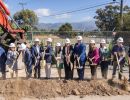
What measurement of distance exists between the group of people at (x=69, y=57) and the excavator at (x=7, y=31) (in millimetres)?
3503

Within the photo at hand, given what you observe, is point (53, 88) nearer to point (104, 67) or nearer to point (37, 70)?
point (37, 70)

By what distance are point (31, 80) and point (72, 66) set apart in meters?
1.73

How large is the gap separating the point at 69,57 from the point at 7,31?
5681 mm

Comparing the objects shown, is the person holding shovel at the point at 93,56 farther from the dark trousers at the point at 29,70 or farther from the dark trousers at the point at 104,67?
the dark trousers at the point at 29,70

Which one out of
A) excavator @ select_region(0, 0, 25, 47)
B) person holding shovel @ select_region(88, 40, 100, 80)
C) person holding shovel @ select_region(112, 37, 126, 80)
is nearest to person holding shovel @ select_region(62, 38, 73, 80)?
person holding shovel @ select_region(88, 40, 100, 80)

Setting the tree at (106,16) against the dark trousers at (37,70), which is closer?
the dark trousers at (37,70)

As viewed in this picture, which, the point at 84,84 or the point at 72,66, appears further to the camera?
the point at 72,66

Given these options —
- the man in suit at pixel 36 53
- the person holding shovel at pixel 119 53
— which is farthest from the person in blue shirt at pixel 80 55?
the man in suit at pixel 36 53

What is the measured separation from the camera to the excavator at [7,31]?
59.0 feet

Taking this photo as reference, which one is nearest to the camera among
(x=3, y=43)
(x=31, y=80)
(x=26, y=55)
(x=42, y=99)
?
(x=42, y=99)

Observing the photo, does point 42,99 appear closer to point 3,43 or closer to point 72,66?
point 72,66

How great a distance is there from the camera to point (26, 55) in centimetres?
1455

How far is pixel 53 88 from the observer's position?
13.4m

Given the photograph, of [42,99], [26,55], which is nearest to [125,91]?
[42,99]
